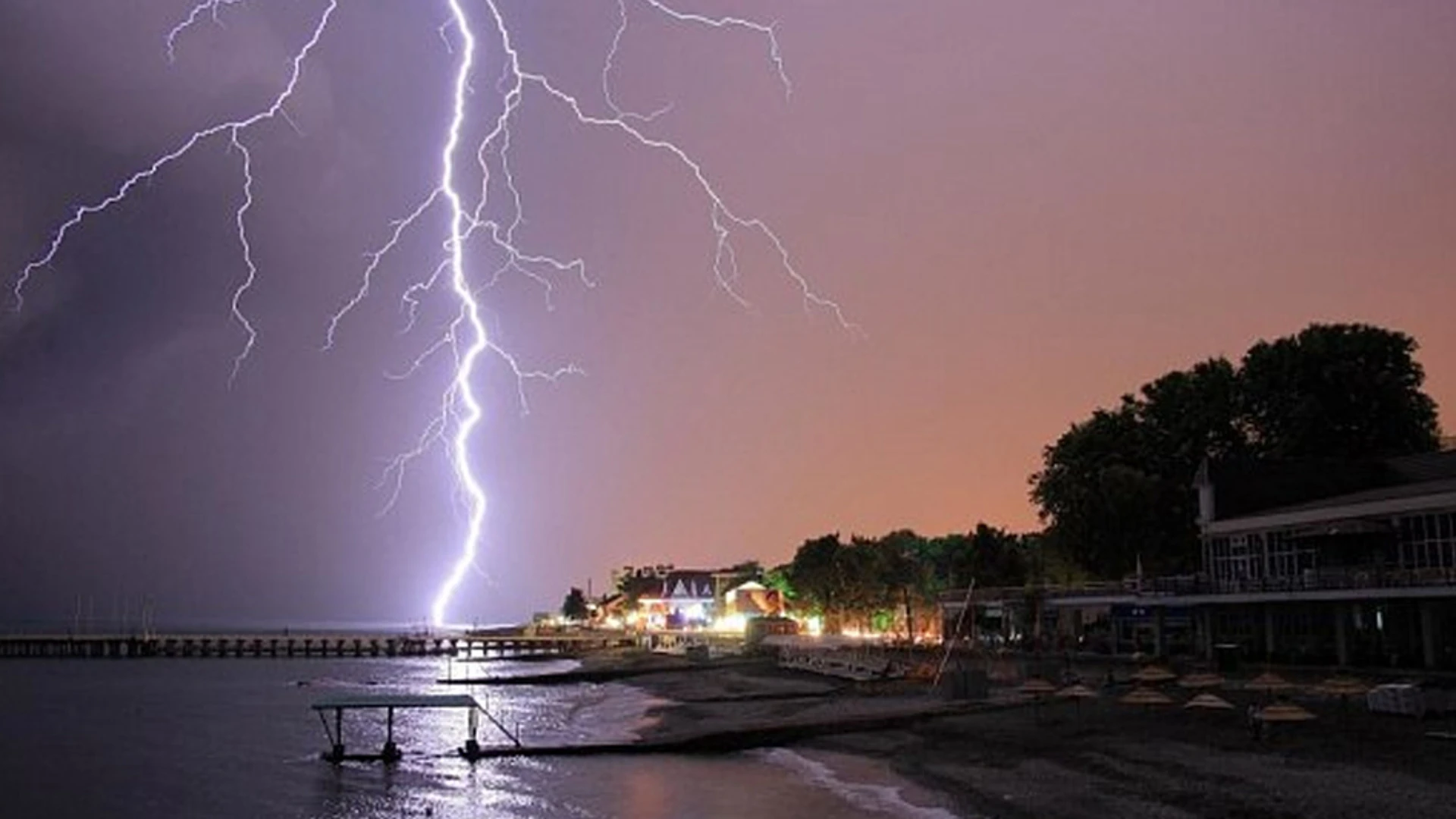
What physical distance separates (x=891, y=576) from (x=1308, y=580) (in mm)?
57493

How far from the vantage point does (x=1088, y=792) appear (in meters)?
25.5

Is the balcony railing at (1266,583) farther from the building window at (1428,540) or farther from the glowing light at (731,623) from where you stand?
the glowing light at (731,623)

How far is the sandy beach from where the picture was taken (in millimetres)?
22578

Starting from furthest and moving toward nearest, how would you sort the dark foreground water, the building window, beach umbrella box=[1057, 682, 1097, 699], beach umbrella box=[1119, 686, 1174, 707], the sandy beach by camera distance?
the building window
beach umbrella box=[1057, 682, 1097, 699]
beach umbrella box=[1119, 686, 1174, 707]
the dark foreground water
the sandy beach

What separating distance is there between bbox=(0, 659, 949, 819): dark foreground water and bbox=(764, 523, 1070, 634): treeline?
29.6 meters

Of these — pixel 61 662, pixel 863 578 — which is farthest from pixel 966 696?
pixel 61 662

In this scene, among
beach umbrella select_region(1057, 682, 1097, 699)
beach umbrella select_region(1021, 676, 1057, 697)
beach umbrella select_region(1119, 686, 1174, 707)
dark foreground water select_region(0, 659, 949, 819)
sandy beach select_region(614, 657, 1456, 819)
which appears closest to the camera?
sandy beach select_region(614, 657, 1456, 819)

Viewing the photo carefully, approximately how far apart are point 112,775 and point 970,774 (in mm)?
24906

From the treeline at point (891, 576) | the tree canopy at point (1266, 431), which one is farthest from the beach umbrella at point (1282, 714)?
the treeline at point (891, 576)

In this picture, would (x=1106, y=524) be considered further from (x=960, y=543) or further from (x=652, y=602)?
(x=652, y=602)

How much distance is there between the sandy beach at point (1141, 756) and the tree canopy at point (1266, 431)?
78.6 ft

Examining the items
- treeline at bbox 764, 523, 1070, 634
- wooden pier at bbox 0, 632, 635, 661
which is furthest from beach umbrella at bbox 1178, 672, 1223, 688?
wooden pier at bbox 0, 632, 635, 661

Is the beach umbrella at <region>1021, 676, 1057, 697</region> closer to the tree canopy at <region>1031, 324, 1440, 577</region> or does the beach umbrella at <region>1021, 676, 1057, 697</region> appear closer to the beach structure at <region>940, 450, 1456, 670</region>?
the beach structure at <region>940, 450, 1456, 670</region>

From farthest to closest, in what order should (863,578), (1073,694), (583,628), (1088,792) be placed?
(583,628)
(863,578)
(1073,694)
(1088,792)
